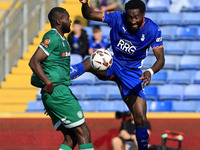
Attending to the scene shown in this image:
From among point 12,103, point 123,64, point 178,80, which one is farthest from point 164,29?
point 123,64

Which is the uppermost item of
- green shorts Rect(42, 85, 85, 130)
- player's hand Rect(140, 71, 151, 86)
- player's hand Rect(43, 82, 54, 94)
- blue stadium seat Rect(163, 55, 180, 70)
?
player's hand Rect(140, 71, 151, 86)

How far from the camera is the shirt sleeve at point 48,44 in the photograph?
6074mm

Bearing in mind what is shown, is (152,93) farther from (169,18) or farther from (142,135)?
(142,135)

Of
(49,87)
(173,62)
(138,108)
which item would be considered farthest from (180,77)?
(49,87)

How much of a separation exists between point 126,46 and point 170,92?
404cm

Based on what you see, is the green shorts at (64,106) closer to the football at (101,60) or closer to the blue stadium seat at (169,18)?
the football at (101,60)

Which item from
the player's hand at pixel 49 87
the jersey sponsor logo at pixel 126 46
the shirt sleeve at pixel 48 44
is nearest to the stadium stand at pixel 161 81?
the jersey sponsor logo at pixel 126 46

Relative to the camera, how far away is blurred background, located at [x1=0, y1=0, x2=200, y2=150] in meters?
9.60

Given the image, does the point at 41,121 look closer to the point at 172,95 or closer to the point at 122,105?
the point at 122,105

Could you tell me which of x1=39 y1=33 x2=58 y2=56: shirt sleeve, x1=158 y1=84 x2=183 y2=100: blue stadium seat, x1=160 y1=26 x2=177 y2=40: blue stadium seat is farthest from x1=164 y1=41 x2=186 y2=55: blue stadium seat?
x1=39 y1=33 x2=58 y2=56: shirt sleeve

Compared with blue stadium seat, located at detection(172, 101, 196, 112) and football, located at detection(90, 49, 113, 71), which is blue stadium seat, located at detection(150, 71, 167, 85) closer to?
blue stadium seat, located at detection(172, 101, 196, 112)

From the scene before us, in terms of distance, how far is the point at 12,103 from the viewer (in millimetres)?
11445

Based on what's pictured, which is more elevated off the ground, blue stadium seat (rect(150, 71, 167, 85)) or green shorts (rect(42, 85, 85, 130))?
green shorts (rect(42, 85, 85, 130))

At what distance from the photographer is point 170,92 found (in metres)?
10.8
